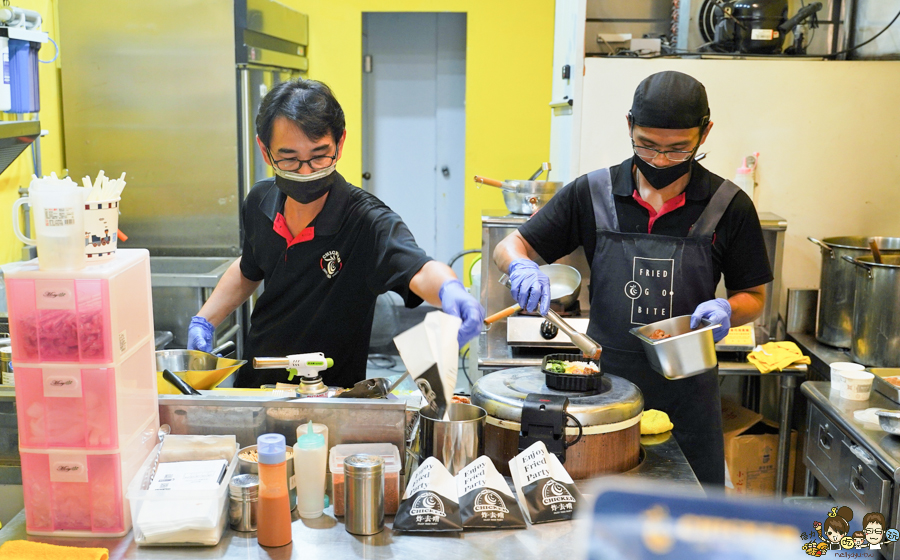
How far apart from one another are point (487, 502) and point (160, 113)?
3155 millimetres

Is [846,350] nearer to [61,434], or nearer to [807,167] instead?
[807,167]

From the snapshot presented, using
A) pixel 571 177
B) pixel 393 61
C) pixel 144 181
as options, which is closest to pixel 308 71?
pixel 393 61

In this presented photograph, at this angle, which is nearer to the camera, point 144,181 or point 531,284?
point 531,284

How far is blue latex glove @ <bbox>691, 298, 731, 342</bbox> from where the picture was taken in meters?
2.17

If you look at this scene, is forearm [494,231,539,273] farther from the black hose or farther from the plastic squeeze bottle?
the plastic squeeze bottle

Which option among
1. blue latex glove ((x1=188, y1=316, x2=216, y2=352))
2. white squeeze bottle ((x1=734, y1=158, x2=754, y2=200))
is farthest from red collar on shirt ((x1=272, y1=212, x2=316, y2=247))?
white squeeze bottle ((x1=734, y1=158, x2=754, y2=200))

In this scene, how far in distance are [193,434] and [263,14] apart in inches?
122

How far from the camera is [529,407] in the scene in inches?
67.3

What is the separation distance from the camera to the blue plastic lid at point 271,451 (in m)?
1.44

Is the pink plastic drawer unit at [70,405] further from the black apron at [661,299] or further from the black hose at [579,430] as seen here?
the black apron at [661,299]

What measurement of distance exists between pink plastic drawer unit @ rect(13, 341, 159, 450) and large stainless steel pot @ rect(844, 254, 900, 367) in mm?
2659

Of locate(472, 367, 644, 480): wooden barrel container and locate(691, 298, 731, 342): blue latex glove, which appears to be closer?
locate(472, 367, 644, 480): wooden barrel container

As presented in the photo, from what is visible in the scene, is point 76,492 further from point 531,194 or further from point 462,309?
point 531,194

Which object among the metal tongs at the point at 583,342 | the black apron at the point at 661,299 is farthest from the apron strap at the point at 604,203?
the metal tongs at the point at 583,342
